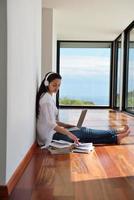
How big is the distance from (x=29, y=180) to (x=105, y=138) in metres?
1.63

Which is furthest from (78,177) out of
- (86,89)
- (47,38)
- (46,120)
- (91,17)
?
(86,89)

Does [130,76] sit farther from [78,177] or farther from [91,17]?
[78,177]

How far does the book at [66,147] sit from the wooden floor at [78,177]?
3.3 inches

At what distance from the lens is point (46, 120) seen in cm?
328

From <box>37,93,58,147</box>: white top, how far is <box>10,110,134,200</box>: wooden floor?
0.66ft

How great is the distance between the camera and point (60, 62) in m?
11.4

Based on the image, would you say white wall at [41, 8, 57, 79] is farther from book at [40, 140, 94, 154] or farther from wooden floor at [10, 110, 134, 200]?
wooden floor at [10, 110, 134, 200]

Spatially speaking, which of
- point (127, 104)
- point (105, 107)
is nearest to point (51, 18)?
point (127, 104)

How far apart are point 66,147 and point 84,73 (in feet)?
28.0

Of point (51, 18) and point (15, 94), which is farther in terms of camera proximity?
point (51, 18)
